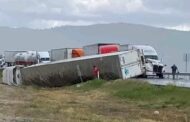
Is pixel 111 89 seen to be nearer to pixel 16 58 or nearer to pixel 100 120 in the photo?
pixel 100 120

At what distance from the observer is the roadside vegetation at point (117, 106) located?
20938mm

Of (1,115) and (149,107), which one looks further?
(149,107)

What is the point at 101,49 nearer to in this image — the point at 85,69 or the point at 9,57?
the point at 85,69

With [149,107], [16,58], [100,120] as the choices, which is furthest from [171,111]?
[16,58]

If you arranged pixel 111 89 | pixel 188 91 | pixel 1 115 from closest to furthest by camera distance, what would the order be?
pixel 1 115 < pixel 188 91 < pixel 111 89

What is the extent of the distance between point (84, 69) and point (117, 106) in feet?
62.8

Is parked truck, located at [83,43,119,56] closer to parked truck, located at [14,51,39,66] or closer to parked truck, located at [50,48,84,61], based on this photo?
parked truck, located at [50,48,84,61]

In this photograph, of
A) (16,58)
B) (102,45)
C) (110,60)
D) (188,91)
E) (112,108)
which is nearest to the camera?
(112,108)

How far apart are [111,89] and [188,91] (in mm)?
8305

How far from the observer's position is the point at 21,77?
51406mm

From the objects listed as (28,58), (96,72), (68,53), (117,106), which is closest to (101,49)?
(68,53)

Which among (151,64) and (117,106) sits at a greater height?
(151,64)

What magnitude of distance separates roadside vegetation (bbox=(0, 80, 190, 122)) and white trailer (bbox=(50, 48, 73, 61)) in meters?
31.2

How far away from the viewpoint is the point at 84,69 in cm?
4566
